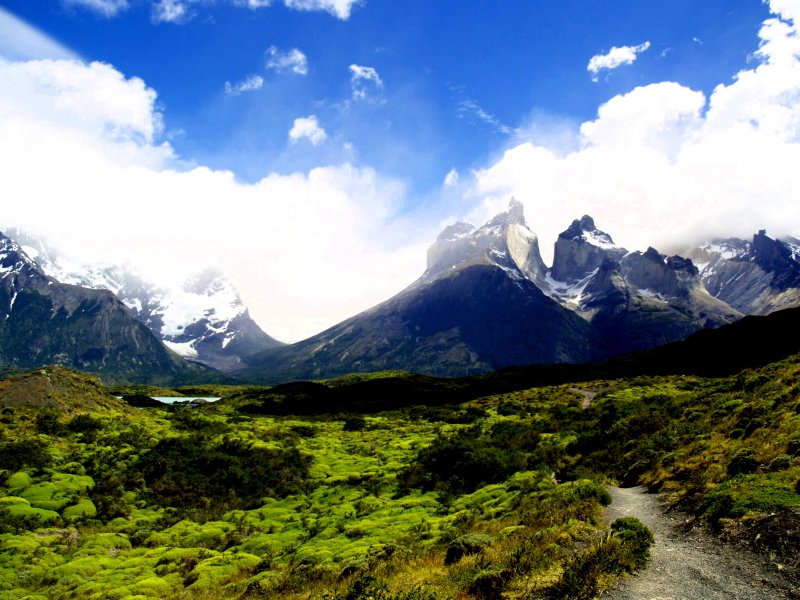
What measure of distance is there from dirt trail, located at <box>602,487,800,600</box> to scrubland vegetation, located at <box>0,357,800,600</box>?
0.66 metres

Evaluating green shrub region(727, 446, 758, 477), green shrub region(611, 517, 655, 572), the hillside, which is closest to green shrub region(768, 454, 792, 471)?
the hillside

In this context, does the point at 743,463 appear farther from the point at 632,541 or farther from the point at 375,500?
the point at 375,500

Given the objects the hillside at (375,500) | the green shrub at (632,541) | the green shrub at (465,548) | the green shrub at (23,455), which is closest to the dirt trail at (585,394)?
the hillside at (375,500)

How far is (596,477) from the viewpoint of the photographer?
1230 inches

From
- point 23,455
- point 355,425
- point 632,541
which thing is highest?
point 23,455

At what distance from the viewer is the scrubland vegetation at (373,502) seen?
58.1ft

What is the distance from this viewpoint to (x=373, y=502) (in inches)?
1361

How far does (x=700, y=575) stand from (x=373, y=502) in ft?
77.1

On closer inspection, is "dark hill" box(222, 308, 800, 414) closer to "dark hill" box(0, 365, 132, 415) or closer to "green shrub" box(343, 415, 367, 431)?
"green shrub" box(343, 415, 367, 431)

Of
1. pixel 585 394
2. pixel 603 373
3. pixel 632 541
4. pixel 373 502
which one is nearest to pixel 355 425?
pixel 373 502

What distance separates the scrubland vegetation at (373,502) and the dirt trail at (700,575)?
2.17ft

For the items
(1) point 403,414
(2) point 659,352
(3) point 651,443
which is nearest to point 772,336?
(2) point 659,352

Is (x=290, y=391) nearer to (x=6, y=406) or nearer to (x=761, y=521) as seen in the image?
(x=6, y=406)

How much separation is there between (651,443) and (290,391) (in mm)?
133408
